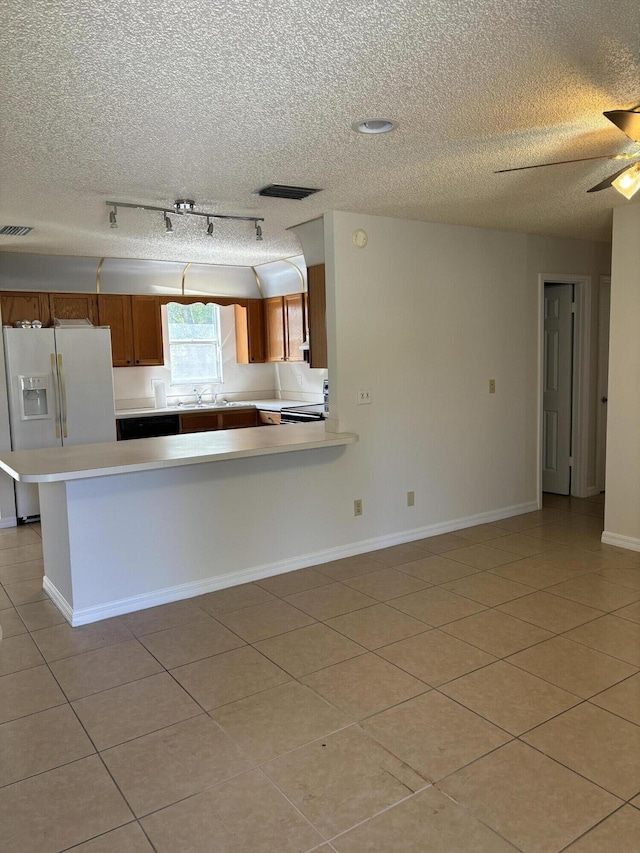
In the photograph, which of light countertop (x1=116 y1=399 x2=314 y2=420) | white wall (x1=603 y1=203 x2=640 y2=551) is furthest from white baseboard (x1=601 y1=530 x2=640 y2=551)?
light countertop (x1=116 y1=399 x2=314 y2=420)

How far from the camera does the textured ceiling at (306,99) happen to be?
6.09 ft

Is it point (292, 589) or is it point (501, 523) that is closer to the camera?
point (292, 589)

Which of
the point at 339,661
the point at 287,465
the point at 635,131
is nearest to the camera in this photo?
the point at 635,131

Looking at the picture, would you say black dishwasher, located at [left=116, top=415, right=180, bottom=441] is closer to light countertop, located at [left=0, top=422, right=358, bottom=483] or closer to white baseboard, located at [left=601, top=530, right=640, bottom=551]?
light countertop, located at [left=0, top=422, right=358, bottom=483]

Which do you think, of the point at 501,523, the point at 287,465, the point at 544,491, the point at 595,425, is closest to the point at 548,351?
the point at 595,425

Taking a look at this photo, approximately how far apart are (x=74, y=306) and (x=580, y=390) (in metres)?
4.82

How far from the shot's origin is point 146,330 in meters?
6.78

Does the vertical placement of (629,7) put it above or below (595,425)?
above

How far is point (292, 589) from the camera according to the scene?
4.05m

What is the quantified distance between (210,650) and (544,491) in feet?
13.9

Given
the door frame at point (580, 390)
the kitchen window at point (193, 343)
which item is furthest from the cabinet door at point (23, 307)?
the door frame at point (580, 390)

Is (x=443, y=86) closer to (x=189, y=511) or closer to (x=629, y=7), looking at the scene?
(x=629, y=7)

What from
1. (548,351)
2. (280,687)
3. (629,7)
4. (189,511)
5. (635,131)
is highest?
(629,7)

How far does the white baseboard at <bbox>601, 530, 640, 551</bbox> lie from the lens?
4645 millimetres
